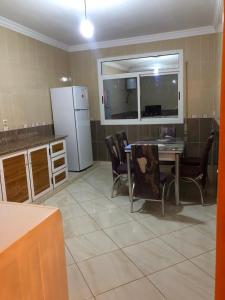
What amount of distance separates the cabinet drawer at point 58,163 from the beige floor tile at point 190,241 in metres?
2.14

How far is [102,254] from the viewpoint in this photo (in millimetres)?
2291

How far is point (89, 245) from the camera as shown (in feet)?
8.02

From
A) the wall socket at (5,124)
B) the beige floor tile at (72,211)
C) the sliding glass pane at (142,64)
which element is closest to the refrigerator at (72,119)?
the sliding glass pane at (142,64)

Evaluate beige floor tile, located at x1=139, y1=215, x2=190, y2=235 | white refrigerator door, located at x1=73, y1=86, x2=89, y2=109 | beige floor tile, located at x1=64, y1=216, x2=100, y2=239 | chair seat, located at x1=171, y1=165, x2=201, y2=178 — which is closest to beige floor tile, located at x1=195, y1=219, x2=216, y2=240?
beige floor tile, located at x1=139, y1=215, x2=190, y2=235

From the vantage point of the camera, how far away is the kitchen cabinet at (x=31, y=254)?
2.67ft

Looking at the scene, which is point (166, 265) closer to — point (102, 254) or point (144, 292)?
point (144, 292)

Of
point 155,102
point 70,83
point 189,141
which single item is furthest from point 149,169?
point 70,83

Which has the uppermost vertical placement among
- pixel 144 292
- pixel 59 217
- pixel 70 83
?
pixel 70 83

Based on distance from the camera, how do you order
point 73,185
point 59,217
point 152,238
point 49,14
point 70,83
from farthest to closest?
point 70,83 < point 73,185 < point 49,14 < point 152,238 < point 59,217

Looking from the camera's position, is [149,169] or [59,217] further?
[149,169]

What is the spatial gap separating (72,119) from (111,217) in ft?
7.76

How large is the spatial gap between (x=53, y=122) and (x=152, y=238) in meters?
3.24

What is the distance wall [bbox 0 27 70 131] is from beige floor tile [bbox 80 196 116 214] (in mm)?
1683

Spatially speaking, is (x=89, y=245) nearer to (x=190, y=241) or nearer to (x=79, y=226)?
(x=79, y=226)
